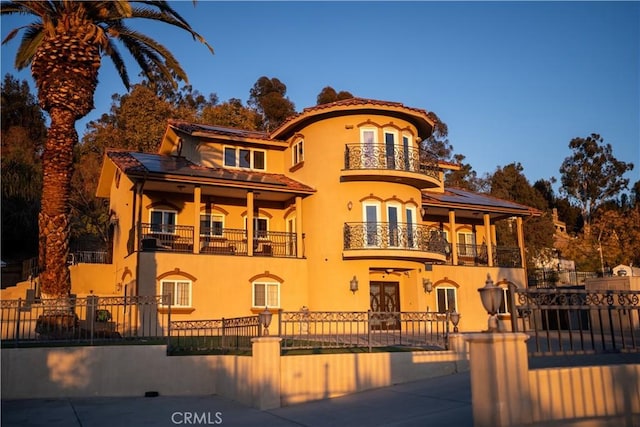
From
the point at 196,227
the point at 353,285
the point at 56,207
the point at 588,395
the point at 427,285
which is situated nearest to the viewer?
the point at 588,395

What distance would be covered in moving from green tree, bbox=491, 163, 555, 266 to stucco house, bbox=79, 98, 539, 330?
83.3ft

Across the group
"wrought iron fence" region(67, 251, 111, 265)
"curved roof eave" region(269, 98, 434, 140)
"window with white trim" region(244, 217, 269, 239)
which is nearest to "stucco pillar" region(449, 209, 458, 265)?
"curved roof eave" region(269, 98, 434, 140)

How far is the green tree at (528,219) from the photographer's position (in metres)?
52.4

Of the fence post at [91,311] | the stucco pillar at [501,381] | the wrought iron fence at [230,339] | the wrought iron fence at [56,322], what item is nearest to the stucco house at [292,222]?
the wrought iron fence at [56,322]

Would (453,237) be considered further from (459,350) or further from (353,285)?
(459,350)

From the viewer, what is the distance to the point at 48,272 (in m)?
17.0

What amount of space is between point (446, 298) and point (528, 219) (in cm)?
2898

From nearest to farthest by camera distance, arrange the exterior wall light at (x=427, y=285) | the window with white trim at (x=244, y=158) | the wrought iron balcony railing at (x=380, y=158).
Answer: the wrought iron balcony railing at (x=380, y=158), the exterior wall light at (x=427, y=285), the window with white trim at (x=244, y=158)

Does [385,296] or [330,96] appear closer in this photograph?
[385,296]

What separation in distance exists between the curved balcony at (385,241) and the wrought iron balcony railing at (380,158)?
2.49m

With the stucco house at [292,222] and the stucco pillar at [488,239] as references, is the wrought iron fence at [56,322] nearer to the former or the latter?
the stucco house at [292,222]

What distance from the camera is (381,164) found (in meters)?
25.2

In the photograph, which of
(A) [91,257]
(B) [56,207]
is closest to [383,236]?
(B) [56,207]

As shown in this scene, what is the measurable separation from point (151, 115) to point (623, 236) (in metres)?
41.5
